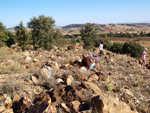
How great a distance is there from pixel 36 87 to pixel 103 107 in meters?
2.56

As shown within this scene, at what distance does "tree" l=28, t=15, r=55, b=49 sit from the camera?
1558 cm

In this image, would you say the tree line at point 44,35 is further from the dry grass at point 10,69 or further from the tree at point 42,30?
the dry grass at point 10,69

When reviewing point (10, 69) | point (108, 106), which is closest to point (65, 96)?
point (108, 106)

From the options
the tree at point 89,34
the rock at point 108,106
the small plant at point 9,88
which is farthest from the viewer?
the tree at point 89,34

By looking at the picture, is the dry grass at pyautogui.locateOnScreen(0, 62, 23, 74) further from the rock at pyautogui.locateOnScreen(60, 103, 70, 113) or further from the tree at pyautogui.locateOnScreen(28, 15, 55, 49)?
the tree at pyautogui.locateOnScreen(28, 15, 55, 49)

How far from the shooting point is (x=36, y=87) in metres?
4.01

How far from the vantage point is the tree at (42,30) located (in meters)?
15.6

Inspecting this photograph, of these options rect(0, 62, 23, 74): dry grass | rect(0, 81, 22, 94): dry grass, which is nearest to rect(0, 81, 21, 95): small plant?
rect(0, 81, 22, 94): dry grass

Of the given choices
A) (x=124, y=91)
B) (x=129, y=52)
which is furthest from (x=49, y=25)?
(x=129, y=52)

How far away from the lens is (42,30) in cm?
1578

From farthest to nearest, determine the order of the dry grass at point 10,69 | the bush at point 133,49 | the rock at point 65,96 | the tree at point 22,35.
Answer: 1. the bush at point 133,49
2. the tree at point 22,35
3. the dry grass at point 10,69
4. the rock at point 65,96

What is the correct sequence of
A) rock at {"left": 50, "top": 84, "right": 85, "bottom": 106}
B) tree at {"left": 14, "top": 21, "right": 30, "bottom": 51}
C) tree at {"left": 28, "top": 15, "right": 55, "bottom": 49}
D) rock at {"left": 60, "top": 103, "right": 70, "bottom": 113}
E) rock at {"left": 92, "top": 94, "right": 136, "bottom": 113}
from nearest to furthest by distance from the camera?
rock at {"left": 92, "top": 94, "right": 136, "bottom": 113} → rock at {"left": 60, "top": 103, "right": 70, "bottom": 113} → rock at {"left": 50, "top": 84, "right": 85, "bottom": 106} → tree at {"left": 28, "top": 15, "right": 55, "bottom": 49} → tree at {"left": 14, "top": 21, "right": 30, "bottom": 51}

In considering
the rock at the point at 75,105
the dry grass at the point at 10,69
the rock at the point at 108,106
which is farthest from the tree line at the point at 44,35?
the rock at the point at 108,106

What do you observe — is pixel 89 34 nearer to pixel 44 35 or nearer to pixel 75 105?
pixel 44 35
